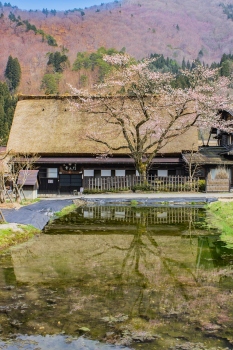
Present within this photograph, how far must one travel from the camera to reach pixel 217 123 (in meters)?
28.6

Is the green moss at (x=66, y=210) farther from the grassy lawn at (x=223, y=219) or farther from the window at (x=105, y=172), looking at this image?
the window at (x=105, y=172)

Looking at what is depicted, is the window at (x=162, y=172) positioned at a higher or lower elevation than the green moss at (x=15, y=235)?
higher

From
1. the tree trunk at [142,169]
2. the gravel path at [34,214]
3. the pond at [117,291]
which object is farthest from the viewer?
the tree trunk at [142,169]

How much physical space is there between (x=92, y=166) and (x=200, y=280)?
21097mm

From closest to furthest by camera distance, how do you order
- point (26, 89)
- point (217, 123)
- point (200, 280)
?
point (200, 280) < point (217, 123) < point (26, 89)

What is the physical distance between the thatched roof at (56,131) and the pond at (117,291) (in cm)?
1631

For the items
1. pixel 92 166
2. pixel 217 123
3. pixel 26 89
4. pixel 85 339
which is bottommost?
pixel 85 339

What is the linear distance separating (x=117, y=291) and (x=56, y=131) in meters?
24.5

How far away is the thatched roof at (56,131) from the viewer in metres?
29.7

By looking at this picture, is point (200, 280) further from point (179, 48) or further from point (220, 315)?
point (179, 48)

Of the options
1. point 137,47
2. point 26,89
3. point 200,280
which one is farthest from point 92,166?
point 137,47

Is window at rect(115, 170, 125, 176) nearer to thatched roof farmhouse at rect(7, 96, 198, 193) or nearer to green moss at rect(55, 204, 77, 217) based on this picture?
thatched roof farmhouse at rect(7, 96, 198, 193)

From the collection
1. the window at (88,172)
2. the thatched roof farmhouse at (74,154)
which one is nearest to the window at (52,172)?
the thatched roof farmhouse at (74,154)

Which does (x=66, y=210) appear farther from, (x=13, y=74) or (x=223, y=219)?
(x=13, y=74)
